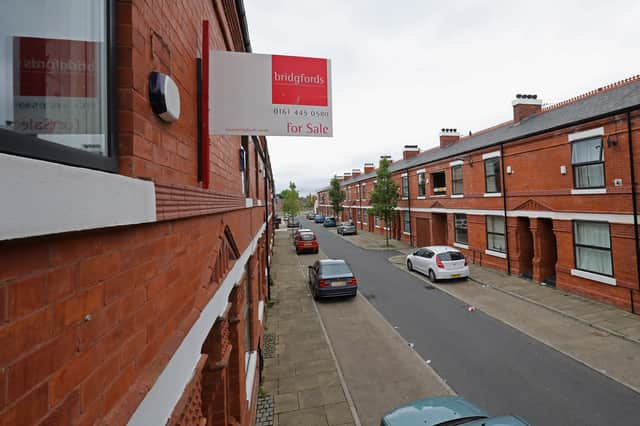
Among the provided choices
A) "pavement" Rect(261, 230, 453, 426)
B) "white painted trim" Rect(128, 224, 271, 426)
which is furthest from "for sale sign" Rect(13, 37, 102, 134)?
"pavement" Rect(261, 230, 453, 426)

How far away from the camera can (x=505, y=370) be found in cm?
642

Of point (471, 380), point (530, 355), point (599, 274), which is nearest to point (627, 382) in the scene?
point (530, 355)

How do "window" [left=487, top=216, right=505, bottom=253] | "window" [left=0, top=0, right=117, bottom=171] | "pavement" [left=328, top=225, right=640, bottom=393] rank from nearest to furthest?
"window" [left=0, top=0, right=117, bottom=171] → "pavement" [left=328, top=225, right=640, bottom=393] → "window" [left=487, top=216, right=505, bottom=253]

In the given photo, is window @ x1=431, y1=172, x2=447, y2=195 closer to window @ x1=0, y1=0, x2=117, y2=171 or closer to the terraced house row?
the terraced house row

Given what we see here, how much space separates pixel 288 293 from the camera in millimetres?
12383

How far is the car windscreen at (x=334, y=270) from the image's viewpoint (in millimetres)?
11235

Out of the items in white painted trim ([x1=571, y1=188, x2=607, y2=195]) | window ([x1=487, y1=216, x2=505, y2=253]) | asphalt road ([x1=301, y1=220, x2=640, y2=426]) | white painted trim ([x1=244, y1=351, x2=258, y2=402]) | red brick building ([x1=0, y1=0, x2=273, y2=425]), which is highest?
white painted trim ([x1=571, y1=188, x2=607, y2=195])

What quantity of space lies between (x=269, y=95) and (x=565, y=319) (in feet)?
34.8

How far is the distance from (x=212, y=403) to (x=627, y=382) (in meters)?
7.54

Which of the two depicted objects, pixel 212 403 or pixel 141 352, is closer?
pixel 141 352

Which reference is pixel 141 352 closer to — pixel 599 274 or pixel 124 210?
pixel 124 210

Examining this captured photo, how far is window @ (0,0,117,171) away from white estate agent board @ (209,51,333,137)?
1184 millimetres

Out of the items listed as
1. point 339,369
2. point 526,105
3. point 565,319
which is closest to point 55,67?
point 339,369

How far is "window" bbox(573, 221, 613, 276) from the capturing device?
995cm
